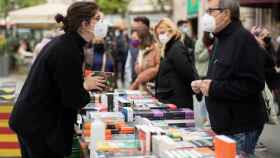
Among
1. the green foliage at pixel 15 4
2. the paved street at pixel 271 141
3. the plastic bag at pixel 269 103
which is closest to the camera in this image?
the plastic bag at pixel 269 103

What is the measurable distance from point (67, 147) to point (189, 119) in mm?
1027

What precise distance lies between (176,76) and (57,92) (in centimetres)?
218

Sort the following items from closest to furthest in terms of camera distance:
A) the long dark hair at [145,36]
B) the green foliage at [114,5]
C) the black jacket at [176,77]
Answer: the black jacket at [176,77] → the long dark hair at [145,36] → the green foliage at [114,5]

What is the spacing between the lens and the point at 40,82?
153 inches

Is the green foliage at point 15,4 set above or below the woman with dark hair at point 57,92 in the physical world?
below

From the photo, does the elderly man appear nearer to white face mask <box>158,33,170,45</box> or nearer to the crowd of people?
the crowd of people

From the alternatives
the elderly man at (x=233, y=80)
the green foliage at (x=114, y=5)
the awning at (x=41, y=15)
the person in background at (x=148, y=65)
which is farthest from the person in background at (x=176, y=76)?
the green foliage at (x=114, y=5)

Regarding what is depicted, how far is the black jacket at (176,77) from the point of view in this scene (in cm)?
582

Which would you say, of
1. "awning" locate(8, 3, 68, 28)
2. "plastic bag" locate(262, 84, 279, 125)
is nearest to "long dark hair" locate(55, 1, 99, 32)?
"plastic bag" locate(262, 84, 279, 125)

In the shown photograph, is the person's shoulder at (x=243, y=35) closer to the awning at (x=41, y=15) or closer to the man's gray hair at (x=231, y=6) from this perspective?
the man's gray hair at (x=231, y=6)

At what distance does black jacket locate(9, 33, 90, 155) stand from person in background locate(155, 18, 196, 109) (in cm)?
199

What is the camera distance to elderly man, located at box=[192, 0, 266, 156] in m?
3.86

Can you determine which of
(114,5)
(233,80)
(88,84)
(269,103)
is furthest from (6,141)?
(114,5)

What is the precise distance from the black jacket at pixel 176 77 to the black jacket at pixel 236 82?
5.73ft
